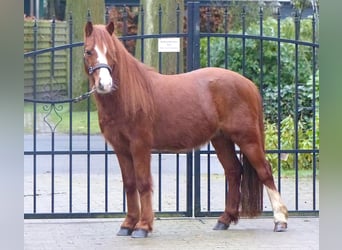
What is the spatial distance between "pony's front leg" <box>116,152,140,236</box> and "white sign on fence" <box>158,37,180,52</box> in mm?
1556

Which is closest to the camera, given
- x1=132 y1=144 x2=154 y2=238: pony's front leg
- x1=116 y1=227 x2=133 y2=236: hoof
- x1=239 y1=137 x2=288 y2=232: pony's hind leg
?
x1=132 y1=144 x2=154 y2=238: pony's front leg

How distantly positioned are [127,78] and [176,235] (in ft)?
5.29

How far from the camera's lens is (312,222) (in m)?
8.23

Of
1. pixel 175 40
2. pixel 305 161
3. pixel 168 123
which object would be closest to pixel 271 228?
pixel 168 123

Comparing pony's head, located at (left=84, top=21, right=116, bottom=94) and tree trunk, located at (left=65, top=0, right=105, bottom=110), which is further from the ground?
tree trunk, located at (left=65, top=0, right=105, bottom=110)

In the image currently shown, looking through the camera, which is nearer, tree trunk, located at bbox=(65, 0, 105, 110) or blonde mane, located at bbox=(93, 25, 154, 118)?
blonde mane, located at bbox=(93, 25, 154, 118)

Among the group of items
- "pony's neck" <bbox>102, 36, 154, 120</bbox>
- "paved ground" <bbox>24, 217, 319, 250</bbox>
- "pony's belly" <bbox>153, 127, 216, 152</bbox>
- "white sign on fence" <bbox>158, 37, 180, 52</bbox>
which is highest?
"white sign on fence" <bbox>158, 37, 180, 52</bbox>

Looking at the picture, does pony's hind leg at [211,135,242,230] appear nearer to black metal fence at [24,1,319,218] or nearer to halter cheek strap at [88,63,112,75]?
black metal fence at [24,1,319,218]

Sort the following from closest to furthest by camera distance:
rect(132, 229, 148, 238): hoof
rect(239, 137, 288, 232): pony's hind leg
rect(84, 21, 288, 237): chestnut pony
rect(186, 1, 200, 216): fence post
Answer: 1. rect(84, 21, 288, 237): chestnut pony
2. rect(132, 229, 148, 238): hoof
3. rect(239, 137, 288, 232): pony's hind leg
4. rect(186, 1, 200, 216): fence post

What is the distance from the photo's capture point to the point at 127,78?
23.2 ft

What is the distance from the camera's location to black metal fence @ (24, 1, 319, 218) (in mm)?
8250

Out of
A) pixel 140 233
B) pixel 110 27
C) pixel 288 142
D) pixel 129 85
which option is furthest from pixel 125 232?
pixel 288 142

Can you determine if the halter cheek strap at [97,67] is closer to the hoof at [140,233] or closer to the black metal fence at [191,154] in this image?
the black metal fence at [191,154]

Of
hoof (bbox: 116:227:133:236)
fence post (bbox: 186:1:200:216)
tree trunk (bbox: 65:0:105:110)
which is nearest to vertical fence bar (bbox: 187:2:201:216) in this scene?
fence post (bbox: 186:1:200:216)
